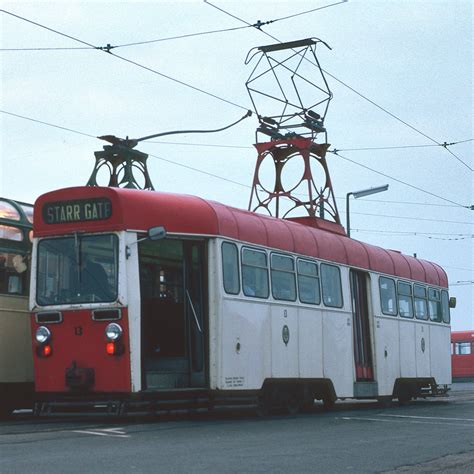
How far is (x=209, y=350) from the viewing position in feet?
56.3

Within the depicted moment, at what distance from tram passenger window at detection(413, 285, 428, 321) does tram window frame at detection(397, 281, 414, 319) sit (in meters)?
0.34

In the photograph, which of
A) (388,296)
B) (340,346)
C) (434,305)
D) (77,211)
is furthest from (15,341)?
(434,305)

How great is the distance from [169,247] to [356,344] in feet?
21.1

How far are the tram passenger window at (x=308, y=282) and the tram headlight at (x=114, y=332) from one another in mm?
4640

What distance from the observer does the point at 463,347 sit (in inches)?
2271

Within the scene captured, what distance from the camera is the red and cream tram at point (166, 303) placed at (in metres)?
16.3

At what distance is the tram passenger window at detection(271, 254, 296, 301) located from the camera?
19062mm

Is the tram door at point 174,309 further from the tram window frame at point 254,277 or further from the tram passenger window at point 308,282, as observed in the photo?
the tram passenger window at point 308,282

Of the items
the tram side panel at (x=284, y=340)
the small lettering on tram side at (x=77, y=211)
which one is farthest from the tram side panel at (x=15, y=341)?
the tram side panel at (x=284, y=340)

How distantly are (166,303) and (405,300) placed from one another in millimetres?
9635

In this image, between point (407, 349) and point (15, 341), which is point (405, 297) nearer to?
point (407, 349)

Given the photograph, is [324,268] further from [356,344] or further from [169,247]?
[169,247]

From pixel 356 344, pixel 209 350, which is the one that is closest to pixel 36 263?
pixel 209 350

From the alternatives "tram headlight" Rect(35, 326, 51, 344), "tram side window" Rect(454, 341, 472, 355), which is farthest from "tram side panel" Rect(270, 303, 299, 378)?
"tram side window" Rect(454, 341, 472, 355)
